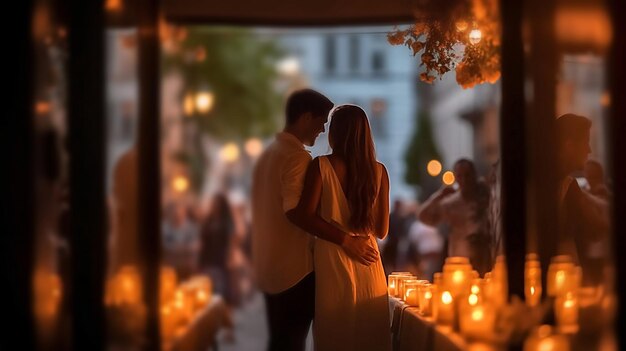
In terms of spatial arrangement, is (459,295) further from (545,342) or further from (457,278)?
(545,342)

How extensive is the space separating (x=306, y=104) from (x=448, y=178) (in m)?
0.89

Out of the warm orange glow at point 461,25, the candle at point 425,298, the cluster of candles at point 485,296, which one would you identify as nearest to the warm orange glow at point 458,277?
the cluster of candles at point 485,296

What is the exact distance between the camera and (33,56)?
2.90 meters

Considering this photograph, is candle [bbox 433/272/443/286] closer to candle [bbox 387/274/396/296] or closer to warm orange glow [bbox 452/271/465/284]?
warm orange glow [bbox 452/271/465/284]

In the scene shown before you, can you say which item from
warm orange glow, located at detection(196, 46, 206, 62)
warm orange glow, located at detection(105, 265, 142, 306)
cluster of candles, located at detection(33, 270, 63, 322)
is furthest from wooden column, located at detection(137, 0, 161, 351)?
cluster of candles, located at detection(33, 270, 63, 322)

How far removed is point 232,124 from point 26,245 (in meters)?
0.67

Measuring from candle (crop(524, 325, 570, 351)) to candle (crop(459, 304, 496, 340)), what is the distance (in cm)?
12

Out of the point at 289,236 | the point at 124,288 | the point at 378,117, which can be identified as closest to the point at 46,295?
the point at 124,288

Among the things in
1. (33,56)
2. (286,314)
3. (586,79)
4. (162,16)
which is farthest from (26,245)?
(586,79)

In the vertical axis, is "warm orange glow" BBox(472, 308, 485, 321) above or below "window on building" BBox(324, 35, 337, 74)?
below

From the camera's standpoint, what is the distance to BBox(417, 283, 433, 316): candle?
3635 mm

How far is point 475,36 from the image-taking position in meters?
3.65

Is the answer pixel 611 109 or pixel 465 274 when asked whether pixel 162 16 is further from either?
pixel 465 274

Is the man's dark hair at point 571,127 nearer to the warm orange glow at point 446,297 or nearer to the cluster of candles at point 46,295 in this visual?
the warm orange glow at point 446,297
